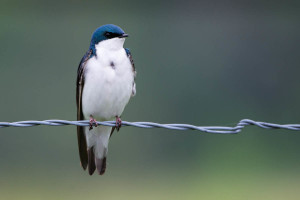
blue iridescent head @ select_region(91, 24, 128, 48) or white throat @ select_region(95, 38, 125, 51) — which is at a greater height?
blue iridescent head @ select_region(91, 24, 128, 48)

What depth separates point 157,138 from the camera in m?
9.65

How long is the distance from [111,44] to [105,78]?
31 cm

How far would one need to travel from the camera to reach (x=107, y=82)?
16.6 feet

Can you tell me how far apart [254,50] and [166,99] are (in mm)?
2171

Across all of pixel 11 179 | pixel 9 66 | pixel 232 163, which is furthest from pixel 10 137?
pixel 232 163

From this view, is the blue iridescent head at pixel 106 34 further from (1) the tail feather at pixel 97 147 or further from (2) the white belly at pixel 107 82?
(1) the tail feather at pixel 97 147

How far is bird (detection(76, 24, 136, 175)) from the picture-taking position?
5.06 meters

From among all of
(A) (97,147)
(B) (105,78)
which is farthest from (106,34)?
(A) (97,147)

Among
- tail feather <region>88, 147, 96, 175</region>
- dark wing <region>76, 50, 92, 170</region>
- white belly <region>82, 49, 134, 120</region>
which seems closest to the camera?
white belly <region>82, 49, 134, 120</region>

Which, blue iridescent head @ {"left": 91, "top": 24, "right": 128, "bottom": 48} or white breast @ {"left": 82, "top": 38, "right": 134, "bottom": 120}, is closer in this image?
white breast @ {"left": 82, "top": 38, "right": 134, "bottom": 120}

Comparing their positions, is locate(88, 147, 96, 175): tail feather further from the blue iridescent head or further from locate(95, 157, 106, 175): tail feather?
the blue iridescent head

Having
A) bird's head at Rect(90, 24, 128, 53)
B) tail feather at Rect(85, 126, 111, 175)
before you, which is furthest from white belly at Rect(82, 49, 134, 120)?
tail feather at Rect(85, 126, 111, 175)

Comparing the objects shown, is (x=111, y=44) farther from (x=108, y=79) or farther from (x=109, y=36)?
(x=108, y=79)

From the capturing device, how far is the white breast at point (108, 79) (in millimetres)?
5051
